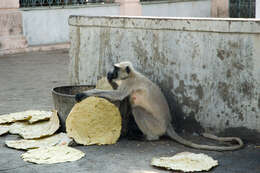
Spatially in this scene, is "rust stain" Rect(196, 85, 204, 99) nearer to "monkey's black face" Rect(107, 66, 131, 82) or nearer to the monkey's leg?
the monkey's leg

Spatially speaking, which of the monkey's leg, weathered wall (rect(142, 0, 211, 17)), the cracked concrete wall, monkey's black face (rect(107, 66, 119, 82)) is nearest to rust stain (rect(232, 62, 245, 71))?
the cracked concrete wall

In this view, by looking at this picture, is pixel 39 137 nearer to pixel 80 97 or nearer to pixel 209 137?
pixel 80 97

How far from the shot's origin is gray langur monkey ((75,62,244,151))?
555 centimetres

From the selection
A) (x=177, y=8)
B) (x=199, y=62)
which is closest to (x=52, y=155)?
(x=199, y=62)

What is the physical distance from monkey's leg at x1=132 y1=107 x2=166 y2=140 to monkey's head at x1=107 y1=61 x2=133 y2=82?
0.36 m

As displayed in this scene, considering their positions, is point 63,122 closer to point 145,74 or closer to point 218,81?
point 145,74

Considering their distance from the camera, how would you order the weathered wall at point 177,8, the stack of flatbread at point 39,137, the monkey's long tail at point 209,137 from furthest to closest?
1. the weathered wall at point 177,8
2. the monkey's long tail at point 209,137
3. the stack of flatbread at point 39,137

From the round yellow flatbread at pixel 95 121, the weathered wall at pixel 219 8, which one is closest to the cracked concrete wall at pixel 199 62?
the round yellow flatbread at pixel 95 121

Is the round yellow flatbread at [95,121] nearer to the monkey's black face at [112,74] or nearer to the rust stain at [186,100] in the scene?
the monkey's black face at [112,74]

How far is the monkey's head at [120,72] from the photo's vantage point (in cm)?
554

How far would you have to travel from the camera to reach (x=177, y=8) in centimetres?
1709

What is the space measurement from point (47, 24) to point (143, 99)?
336 inches

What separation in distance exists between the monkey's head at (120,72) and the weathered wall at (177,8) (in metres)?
10.8

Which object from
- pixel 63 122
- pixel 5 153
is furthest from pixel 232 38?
pixel 5 153
